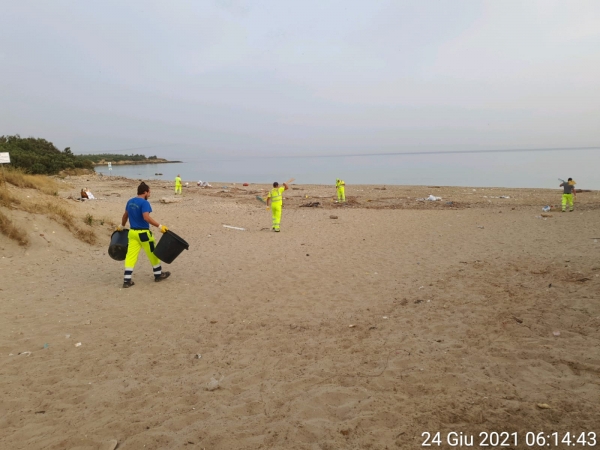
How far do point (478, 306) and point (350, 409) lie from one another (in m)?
3.18

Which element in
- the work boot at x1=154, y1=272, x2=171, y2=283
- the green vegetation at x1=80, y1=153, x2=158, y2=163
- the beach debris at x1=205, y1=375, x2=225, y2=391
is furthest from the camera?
the green vegetation at x1=80, y1=153, x2=158, y2=163

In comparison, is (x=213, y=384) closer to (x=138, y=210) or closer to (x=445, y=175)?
(x=138, y=210)

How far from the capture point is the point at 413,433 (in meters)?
2.67

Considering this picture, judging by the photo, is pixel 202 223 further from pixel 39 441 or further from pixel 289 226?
pixel 39 441

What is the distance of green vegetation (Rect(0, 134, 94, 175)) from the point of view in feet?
93.7

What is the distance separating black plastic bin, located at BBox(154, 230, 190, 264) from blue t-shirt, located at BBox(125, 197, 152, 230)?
37 cm

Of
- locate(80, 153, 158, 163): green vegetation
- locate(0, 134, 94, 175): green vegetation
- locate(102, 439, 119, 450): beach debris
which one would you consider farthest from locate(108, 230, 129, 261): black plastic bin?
locate(80, 153, 158, 163): green vegetation

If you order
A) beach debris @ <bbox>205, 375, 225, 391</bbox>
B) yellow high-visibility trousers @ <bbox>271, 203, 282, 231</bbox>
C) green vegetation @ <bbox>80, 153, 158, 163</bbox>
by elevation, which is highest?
green vegetation @ <bbox>80, 153, 158, 163</bbox>

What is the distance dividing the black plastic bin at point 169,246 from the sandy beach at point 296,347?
1.92 ft

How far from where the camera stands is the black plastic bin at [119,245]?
22.3ft

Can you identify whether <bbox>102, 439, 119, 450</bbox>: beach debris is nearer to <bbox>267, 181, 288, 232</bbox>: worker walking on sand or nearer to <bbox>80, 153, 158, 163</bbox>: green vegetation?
<bbox>267, 181, 288, 232</bbox>: worker walking on sand

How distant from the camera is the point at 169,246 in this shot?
6.57 meters

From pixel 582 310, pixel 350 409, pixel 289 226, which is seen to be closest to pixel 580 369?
pixel 582 310

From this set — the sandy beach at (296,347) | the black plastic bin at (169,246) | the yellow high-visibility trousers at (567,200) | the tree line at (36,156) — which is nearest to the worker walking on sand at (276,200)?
the sandy beach at (296,347)
